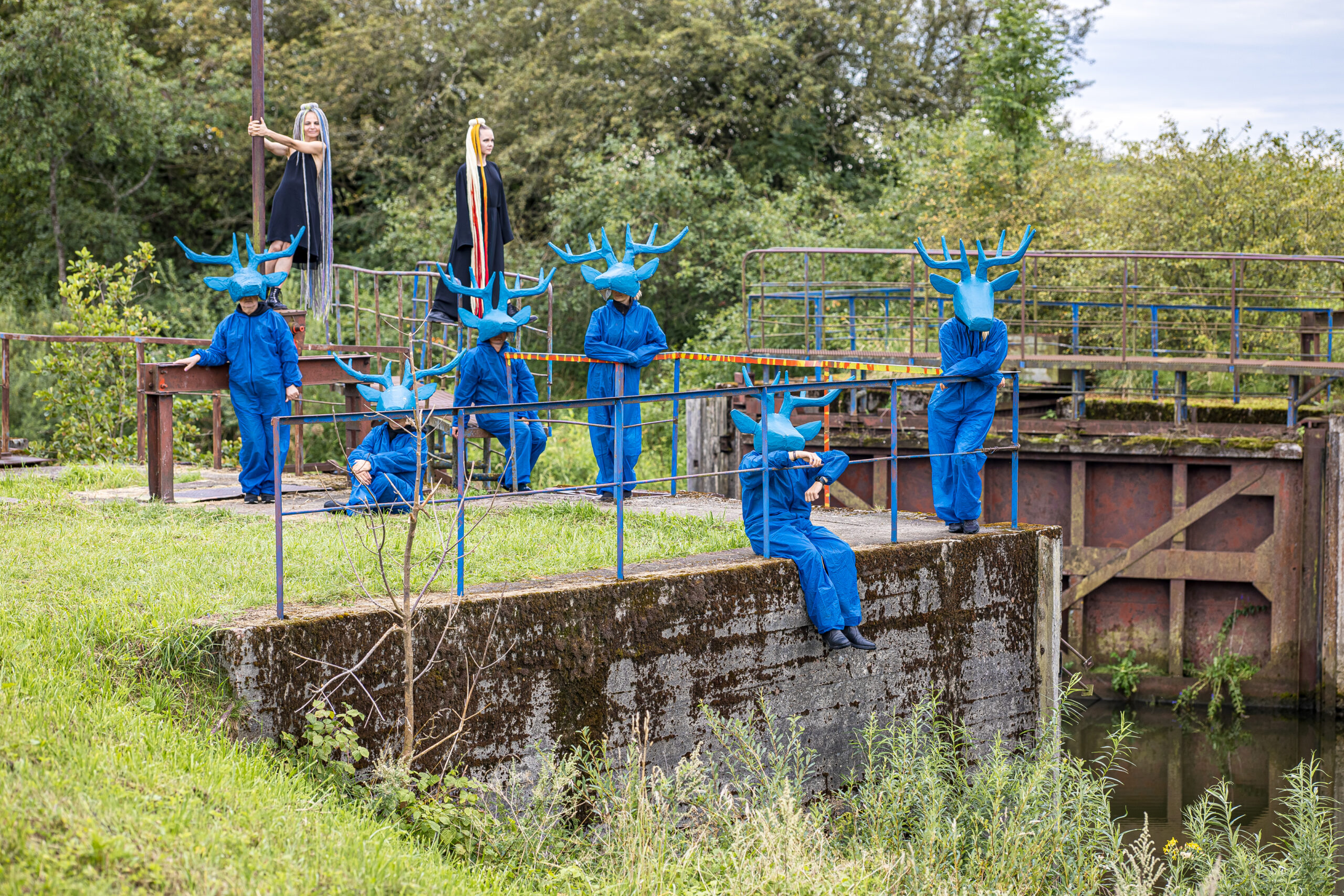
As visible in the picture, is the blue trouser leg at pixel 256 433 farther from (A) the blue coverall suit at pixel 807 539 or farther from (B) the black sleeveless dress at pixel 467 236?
(A) the blue coverall suit at pixel 807 539

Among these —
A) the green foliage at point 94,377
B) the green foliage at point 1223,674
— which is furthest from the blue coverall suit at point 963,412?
the green foliage at point 94,377

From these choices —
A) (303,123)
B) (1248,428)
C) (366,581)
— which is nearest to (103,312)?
(303,123)

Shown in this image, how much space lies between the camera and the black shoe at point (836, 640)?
308 inches

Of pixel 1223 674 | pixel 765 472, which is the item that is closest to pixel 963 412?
pixel 765 472

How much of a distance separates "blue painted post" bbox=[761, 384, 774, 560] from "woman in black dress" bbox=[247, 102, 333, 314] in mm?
4881

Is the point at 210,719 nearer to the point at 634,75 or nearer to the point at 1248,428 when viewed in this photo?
the point at 1248,428

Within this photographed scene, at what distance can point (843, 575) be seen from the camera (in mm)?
7961

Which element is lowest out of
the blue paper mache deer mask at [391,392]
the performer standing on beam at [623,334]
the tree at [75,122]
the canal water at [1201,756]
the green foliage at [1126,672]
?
the canal water at [1201,756]

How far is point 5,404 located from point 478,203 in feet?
19.8

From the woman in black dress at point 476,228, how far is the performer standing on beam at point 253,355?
1.24 meters

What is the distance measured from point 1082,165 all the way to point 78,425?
55.1ft

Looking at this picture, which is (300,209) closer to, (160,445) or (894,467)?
(160,445)

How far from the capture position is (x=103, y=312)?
55.3 feet

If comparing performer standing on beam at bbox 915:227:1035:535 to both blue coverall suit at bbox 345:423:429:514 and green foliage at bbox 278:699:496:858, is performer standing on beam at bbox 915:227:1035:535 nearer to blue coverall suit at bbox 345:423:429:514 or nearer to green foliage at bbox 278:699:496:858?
blue coverall suit at bbox 345:423:429:514
